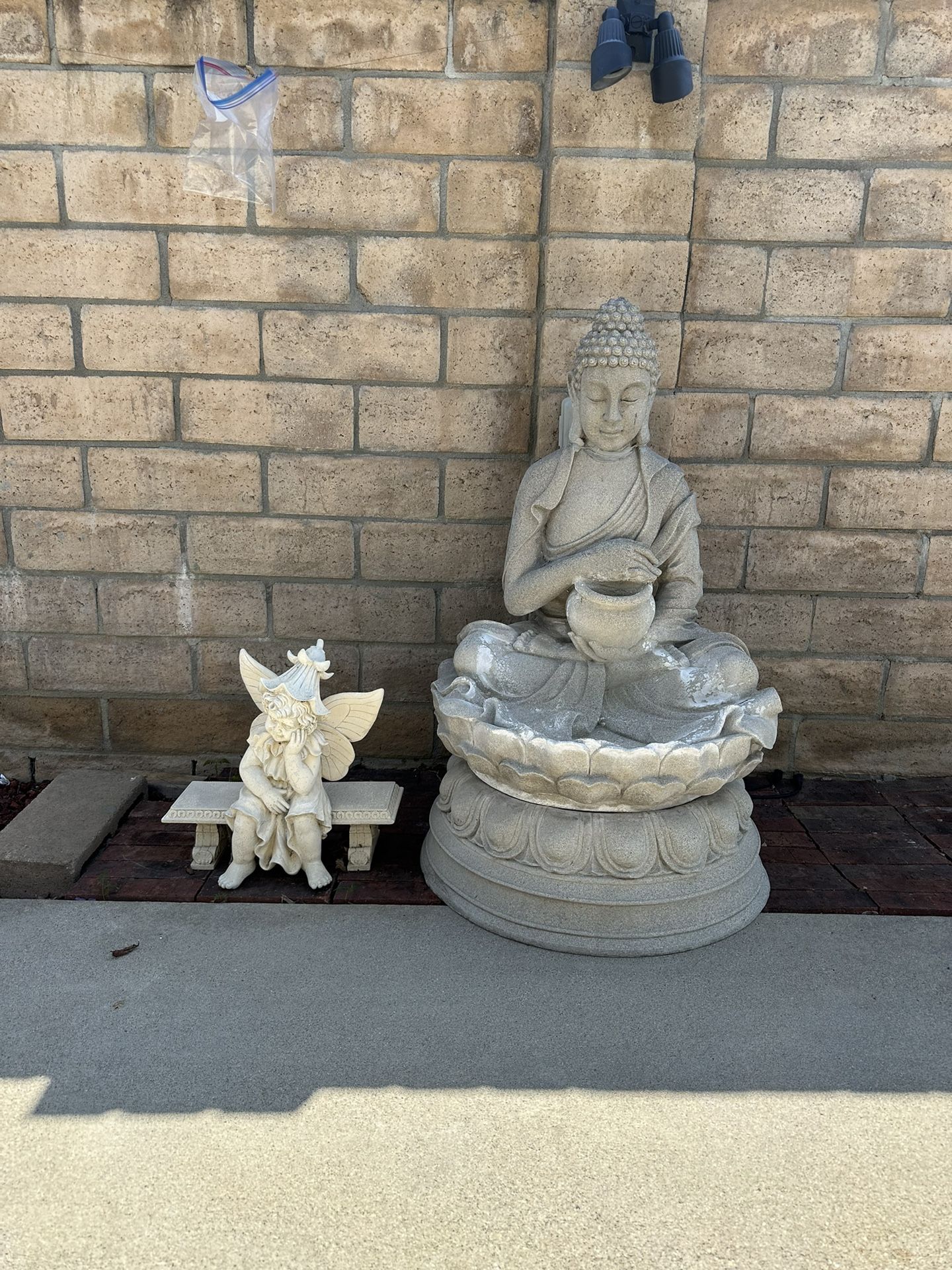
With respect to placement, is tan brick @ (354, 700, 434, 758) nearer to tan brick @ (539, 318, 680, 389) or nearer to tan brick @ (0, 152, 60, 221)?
tan brick @ (539, 318, 680, 389)

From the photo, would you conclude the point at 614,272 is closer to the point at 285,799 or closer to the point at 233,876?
the point at 285,799

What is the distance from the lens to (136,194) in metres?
3.75

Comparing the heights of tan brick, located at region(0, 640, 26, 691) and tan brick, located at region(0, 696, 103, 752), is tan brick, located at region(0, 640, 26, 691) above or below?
above

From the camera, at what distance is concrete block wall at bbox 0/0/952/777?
3.63m

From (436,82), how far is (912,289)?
2.20 meters

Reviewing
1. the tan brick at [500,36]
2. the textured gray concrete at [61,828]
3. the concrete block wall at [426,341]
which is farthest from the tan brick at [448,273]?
the textured gray concrete at [61,828]

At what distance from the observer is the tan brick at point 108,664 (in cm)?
423

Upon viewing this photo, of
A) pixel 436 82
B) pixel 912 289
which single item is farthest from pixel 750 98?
pixel 436 82

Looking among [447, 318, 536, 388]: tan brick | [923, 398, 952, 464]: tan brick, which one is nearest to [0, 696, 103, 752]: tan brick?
[447, 318, 536, 388]: tan brick

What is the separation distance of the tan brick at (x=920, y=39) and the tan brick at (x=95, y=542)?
3650mm

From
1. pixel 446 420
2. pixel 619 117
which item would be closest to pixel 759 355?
pixel 619 117

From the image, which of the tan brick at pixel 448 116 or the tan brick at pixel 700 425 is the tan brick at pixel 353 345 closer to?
the tan brick at pixel 448 116

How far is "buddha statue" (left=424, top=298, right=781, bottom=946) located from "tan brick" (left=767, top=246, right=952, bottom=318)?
1024 mm

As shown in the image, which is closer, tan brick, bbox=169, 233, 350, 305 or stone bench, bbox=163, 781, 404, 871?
stone bench, bbox=163, 781, 404, 871
